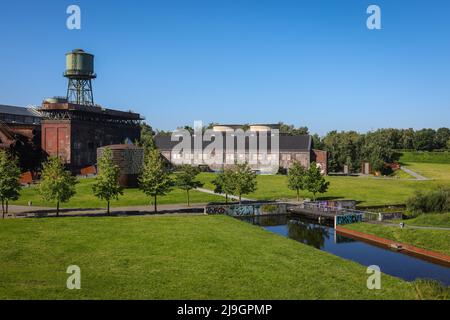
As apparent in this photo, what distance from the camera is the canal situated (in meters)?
28.9

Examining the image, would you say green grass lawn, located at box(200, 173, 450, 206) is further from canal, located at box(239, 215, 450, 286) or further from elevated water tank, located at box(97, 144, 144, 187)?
elevated water tank, located at box(97, 144, 144, 187)

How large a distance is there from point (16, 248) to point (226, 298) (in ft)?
54.9

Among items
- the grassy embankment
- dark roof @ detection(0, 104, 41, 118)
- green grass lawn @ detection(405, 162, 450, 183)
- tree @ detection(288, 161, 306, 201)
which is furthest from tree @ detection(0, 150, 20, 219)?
green grass lawn @ detection(405, 162, 450, 183)

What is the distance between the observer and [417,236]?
117 feet

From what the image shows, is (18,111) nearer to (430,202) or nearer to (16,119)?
(16,119)

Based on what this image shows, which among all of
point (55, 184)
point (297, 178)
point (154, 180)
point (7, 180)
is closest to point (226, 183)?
point (154, 180)

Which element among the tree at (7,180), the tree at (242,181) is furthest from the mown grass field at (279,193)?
the tree at (7,180)

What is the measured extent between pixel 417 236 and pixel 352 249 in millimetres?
5501

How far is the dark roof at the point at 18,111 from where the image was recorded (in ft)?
335

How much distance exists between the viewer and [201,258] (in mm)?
27766

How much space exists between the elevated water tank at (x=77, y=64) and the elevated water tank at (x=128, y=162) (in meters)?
39.0

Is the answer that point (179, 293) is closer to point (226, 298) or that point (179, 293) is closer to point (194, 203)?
point (226, 298)

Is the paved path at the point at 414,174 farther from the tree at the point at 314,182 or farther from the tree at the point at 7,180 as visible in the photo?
the tree at the point at 7,180

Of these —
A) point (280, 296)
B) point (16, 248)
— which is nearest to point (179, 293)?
point (280, 296)
